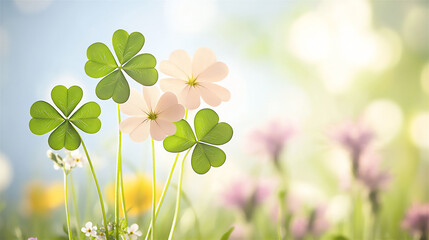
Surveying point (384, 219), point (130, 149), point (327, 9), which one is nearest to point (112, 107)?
point (130, 149)

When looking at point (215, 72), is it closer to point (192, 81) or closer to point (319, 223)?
point (192, 81)

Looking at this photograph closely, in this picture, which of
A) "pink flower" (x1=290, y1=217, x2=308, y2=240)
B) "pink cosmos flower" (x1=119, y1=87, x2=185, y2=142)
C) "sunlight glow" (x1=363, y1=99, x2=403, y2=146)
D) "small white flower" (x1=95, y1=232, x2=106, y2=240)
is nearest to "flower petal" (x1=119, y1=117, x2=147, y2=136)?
"pink cosmos flower" (x1=119, y1=87, x2=185, y2=142)

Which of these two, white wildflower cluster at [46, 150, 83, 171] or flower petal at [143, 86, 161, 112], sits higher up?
flower petal at [143, 86, 161, 112]

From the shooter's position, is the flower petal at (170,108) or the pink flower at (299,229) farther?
the pink flower at (299,229)

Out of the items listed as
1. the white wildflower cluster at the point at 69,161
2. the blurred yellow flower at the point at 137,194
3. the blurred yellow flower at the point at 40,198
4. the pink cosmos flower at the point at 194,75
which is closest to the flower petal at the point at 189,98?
the pink cosmos flower at the point at 194,75

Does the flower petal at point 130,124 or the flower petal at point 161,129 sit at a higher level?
the flower petal at point 130,124

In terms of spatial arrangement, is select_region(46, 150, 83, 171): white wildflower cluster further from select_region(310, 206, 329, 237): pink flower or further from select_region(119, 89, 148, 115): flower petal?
select_region(310, 206, 329, 237): pink flower

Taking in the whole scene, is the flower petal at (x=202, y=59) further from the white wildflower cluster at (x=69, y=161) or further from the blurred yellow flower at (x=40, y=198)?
the blurred yellow flower at (x=40, y=198)

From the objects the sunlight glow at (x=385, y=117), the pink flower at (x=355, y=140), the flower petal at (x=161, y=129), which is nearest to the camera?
the flower petal at (x=161, y=129)
